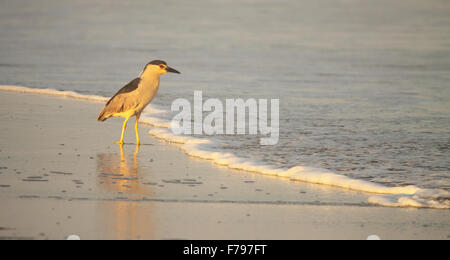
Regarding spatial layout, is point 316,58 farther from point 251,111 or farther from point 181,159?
point 181,159

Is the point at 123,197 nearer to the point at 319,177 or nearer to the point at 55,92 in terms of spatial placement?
the point at 319,177

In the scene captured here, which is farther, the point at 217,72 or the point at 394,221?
the point at 217,72

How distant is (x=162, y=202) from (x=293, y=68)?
15072 millimetres

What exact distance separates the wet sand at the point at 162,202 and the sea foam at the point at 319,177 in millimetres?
160

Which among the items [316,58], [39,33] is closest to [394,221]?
[316,58]

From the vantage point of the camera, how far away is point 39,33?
3212 cm

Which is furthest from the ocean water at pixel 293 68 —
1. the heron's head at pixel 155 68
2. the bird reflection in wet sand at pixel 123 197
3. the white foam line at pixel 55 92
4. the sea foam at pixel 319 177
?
the bird reflection in wet sand at pixel 123 197

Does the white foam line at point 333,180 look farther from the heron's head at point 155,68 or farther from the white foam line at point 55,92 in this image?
the white foam line at point 55,92

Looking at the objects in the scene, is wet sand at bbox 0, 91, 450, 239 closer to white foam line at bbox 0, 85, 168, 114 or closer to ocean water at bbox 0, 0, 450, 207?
ocean water at bbox 0, 0, 450, 207

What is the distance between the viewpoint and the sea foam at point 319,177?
26.8 ft

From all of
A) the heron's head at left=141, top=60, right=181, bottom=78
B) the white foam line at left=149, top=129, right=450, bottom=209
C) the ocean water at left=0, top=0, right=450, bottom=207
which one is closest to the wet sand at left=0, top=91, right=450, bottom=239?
the white foam line at left=149, top=129, right=450, bottom=209

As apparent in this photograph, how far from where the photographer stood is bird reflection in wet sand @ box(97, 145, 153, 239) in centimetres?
698

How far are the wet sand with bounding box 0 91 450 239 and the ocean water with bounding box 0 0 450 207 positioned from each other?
20.5 inches
